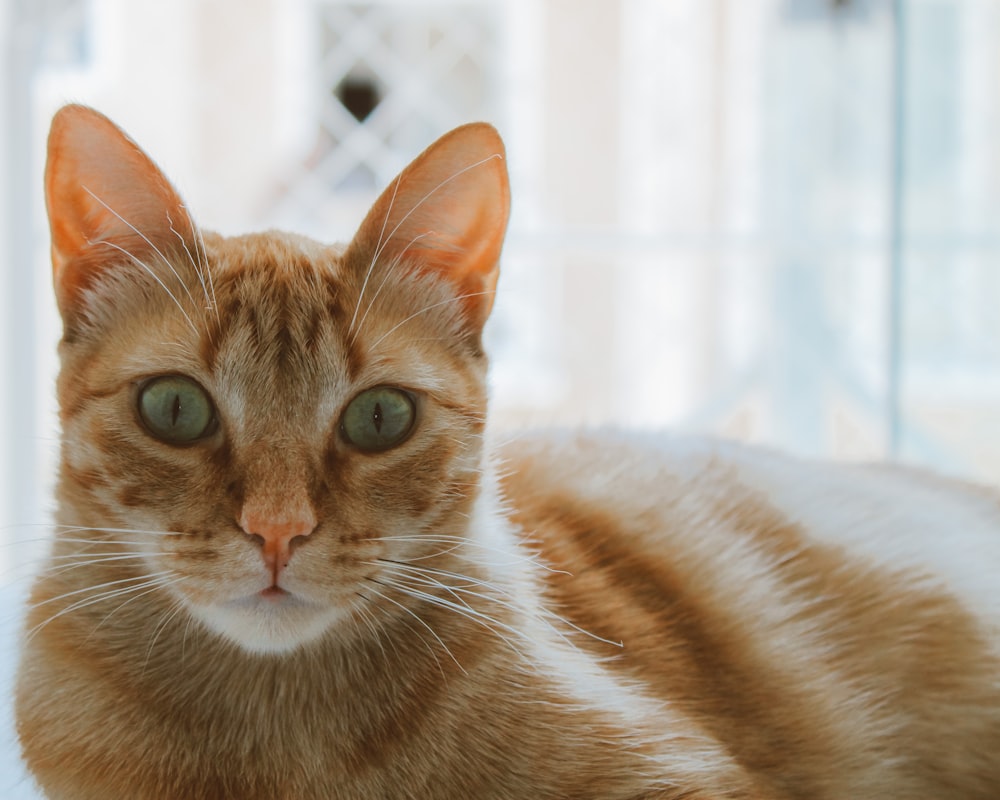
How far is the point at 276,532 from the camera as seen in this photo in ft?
2.32

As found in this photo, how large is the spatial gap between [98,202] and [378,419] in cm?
28

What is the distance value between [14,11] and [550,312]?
8.42 ft

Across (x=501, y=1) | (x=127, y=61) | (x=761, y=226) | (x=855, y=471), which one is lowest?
(x=855, y=471)

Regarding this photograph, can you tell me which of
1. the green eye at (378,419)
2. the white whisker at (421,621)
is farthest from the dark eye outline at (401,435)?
the white whisker at (421,621)

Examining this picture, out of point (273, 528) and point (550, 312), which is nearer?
point (273, 528)

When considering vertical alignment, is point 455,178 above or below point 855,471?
above

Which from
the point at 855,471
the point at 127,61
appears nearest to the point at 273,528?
the point at 855,471

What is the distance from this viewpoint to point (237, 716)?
0.79 meters

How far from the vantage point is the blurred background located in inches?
94.0

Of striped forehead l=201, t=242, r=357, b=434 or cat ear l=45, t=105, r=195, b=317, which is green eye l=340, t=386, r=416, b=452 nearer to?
striped forehead l=201, t=242, r=357, b=434

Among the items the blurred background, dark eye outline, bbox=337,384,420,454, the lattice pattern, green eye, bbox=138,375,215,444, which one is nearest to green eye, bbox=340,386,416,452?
dark eye outline, bbox=337,384,420,454

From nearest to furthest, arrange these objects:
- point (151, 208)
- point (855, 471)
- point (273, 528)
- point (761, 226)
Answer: point (273, 528)
point (151, 208)
point (855, 471)
point (761, 226)

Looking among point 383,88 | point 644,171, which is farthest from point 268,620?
point 383,88

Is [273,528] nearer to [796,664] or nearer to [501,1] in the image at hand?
[796,664]
